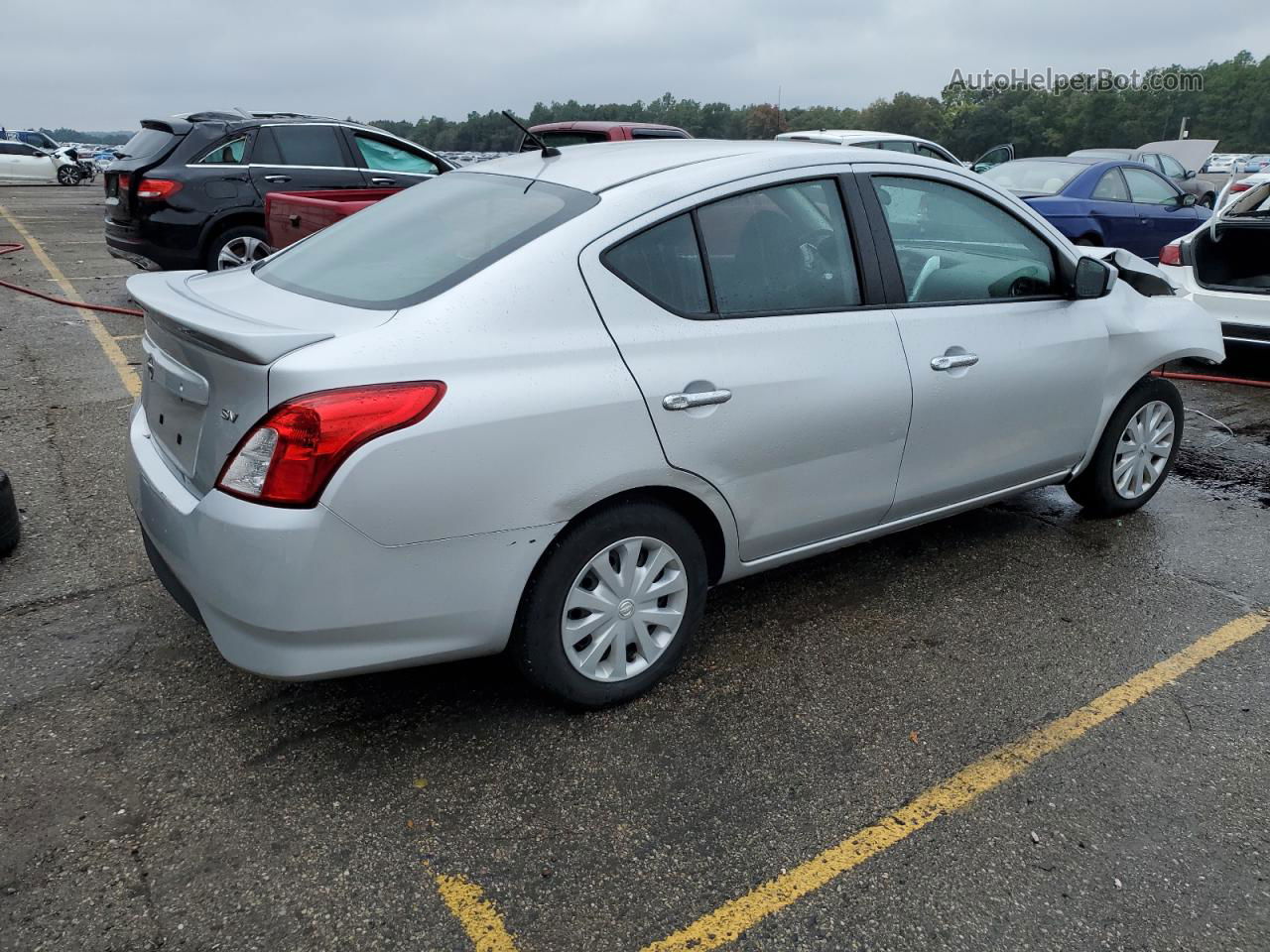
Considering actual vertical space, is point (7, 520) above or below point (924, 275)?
below

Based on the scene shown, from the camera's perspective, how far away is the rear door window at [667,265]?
9.47ft

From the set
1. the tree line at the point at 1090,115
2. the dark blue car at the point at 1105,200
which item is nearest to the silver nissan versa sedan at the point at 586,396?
the dark blue car at the point at 1105,200

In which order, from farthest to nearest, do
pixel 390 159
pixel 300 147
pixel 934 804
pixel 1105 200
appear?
1. pixel 1105 200
2. pixel 390 159
3. pixel 300 147
4. pixel 934 804

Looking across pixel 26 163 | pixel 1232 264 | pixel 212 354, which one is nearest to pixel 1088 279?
pixel 212 354

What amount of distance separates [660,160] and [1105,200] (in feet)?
30.0

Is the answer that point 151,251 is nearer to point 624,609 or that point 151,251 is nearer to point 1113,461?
point 624,609

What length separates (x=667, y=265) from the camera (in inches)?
117

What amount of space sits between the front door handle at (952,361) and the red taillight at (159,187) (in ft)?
25.3

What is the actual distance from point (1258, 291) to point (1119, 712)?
545 centimetres

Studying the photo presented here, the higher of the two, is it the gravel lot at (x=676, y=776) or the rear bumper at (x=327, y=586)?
the rear bumper at (x=327, y=586)

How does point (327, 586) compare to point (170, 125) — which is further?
point (170, 125)

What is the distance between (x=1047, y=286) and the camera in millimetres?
3979

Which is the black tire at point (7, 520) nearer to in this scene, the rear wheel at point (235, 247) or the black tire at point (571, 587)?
the black tire at point (571, 587)

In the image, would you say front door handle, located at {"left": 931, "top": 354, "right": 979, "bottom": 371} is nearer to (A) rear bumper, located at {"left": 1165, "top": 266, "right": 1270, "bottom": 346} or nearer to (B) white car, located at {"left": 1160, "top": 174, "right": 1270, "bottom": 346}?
(A) rear bumper, located at {"left": 1165, "top": 266, "right": 1270, "bottom": 346}
